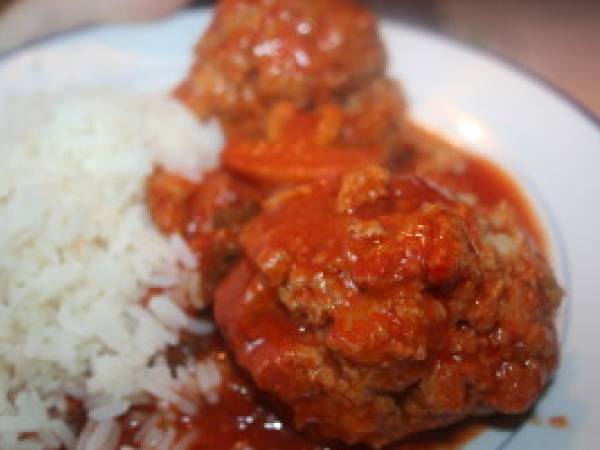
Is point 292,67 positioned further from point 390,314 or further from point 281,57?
point 390,314

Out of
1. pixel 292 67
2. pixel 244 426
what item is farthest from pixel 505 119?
pixel 244 426

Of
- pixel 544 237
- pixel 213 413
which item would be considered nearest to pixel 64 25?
pixel 213 413

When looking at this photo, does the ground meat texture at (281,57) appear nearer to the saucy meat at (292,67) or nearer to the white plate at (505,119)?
the saucy meat at (292,67)

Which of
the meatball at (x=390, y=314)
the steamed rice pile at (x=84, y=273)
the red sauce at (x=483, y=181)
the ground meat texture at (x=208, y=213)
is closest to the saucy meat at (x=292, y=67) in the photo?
the red sauce at (x=483, y=181)

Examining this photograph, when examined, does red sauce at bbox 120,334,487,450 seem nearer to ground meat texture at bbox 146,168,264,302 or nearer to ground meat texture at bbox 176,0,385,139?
ground meat texture at bbox 146,168,264,302

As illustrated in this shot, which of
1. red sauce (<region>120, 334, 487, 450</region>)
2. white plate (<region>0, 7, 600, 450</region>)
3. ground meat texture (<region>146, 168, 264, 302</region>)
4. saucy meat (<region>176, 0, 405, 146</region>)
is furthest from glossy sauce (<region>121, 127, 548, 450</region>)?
saucy meat (<region>176, 0, 405, 146</region>)

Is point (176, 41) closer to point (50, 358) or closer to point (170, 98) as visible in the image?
point (170, 98)
